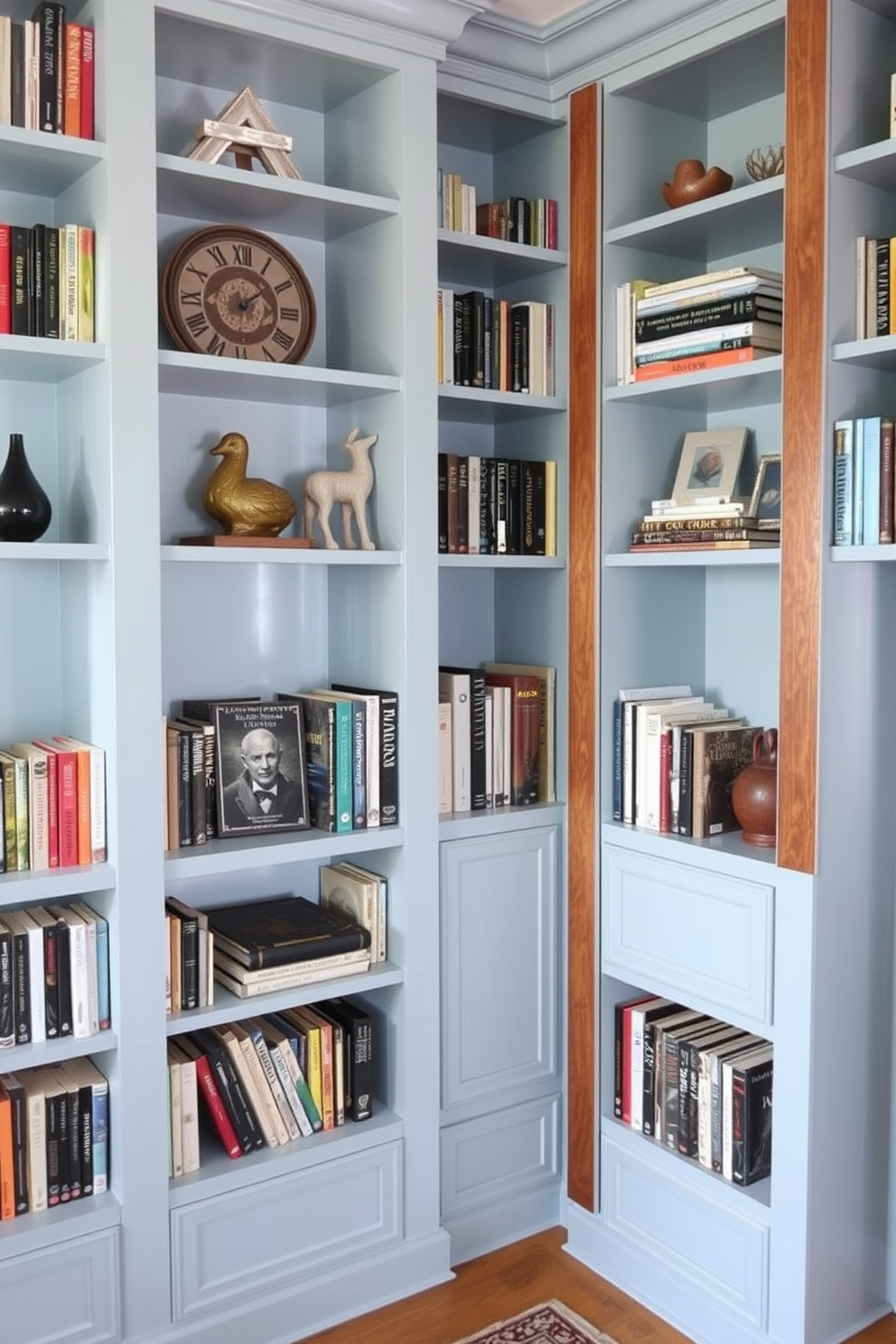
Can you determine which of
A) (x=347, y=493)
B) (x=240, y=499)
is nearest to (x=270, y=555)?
(x=240, y=499)

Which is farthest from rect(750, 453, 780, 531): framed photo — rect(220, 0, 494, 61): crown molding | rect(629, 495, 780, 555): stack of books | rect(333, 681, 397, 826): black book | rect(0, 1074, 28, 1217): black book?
rect(0, 1074, 28, 1217): black book

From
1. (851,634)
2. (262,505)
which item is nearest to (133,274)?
(262,505)

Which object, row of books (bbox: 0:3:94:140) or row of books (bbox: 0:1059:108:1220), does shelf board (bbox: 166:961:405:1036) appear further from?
row of books (bbox: 0:3:94:140)

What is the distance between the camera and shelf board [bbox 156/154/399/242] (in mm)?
2168

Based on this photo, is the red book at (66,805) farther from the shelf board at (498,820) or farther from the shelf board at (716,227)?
the shelf board at (716,227)

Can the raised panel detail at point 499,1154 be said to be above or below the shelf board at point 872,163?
below

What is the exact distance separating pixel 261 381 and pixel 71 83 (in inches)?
23.2

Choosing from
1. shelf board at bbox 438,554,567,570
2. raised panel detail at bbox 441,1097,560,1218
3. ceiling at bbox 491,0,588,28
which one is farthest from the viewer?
raised panel detail at bbox 441,1097,560,1218

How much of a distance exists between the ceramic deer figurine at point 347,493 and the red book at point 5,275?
25.2 inches

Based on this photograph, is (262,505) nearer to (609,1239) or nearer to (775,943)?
(775,943)

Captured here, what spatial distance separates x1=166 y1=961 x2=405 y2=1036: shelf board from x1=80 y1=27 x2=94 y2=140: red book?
157cm

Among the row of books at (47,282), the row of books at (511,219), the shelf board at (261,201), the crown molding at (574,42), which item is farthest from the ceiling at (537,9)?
the row of books at (47,282)

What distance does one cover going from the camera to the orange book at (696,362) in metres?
2.29

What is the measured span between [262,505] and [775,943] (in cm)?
127
